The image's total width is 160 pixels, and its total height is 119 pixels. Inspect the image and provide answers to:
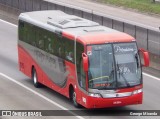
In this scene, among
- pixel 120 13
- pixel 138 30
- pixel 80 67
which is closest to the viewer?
pixel 80 67

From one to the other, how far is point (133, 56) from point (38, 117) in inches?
158

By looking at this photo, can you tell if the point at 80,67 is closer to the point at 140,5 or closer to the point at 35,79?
the point at 35,79

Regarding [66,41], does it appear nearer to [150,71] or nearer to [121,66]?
[121,66]

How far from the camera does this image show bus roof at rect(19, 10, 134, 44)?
26156 mm

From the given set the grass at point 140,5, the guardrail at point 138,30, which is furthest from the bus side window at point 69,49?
the grass at point 140,5

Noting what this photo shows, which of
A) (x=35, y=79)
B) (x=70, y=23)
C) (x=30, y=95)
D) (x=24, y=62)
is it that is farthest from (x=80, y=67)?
(x=24, y=62)

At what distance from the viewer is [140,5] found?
57.5 metres

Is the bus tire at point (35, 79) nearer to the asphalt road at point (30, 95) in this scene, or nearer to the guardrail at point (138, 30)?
the asphalt road at point (30, 95)

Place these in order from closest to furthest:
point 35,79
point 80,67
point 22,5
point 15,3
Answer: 1. point 80,67
2. point 35,79
3. point 22,5
4. point 15,3

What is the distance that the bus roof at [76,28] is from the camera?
85.8 ft

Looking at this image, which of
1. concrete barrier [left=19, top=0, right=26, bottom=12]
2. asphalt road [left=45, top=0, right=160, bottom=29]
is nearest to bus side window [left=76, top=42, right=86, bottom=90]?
concrete barrier [left=19, top=0, right=26, bottom=12]

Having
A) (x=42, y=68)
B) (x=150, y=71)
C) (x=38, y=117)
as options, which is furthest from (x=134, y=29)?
(x=38, y=117)

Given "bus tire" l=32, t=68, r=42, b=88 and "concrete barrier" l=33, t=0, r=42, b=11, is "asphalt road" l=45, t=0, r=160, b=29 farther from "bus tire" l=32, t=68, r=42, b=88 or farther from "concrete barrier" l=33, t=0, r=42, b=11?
"bus tire" l=32, t=68, r=42, b=88

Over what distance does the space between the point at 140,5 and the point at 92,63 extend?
32.4 m
